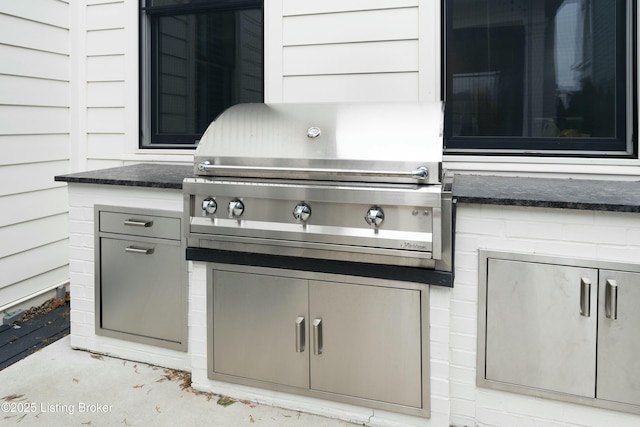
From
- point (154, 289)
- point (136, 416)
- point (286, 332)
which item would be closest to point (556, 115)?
point (286, 332)

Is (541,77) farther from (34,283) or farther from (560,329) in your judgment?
(34,283)

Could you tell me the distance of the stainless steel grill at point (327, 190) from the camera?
6.03 ft

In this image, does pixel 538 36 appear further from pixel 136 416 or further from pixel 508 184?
pixel 136 416

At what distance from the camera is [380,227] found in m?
1.86

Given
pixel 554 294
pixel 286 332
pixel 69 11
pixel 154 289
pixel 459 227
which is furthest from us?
pixel 69 11

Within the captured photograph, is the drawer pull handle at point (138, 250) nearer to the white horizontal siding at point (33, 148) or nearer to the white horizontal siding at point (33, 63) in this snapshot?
the white horizontal siding at point (33, 148)

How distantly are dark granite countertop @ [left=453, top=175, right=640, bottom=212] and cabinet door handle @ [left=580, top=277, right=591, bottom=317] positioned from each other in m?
0.28

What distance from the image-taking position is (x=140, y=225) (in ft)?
8.03

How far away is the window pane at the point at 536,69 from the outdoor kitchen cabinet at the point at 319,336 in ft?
3.90

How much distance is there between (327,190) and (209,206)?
54 cm

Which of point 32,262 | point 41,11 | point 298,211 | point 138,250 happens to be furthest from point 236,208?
point 41,11

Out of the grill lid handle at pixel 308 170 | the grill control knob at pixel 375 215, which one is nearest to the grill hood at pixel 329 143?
the grill lid handle at pixel 308 170

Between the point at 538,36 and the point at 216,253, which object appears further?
the point at 538,36

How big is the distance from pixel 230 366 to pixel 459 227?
119 cm
